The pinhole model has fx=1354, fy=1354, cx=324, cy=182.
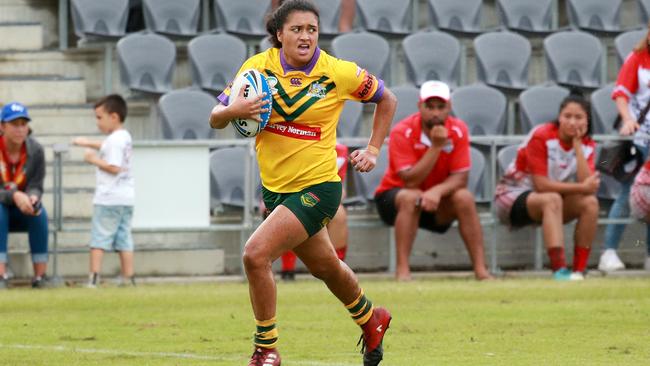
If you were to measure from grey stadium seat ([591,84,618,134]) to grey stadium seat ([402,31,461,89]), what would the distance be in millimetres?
1679

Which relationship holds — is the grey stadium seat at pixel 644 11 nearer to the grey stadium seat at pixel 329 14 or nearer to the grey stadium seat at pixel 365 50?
the grey stadium seat at pixel 365 50

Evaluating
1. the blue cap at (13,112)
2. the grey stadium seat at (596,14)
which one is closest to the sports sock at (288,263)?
the blue cap at (13,112)

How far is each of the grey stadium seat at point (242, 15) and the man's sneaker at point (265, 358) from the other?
974cm

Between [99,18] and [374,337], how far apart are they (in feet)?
31.4

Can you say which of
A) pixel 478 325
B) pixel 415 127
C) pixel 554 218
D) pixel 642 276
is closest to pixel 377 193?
pixel 415 127

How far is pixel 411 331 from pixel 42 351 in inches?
95.6

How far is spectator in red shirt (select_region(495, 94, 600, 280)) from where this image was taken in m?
12.7

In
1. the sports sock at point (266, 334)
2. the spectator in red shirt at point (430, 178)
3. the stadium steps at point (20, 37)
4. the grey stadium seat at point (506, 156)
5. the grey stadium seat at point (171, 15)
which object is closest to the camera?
the sports sock at point (266, 334)

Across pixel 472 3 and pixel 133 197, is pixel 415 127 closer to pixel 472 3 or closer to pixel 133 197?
pixel 133 197

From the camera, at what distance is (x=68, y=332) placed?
9.02m

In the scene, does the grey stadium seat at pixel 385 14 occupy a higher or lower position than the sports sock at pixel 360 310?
higher

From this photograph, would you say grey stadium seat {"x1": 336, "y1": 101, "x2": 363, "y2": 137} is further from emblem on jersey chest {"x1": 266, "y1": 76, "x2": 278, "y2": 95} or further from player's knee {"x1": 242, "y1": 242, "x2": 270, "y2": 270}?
player's knee {"x1": 242, "y1": 242, "x2": 270, "y2": 270}

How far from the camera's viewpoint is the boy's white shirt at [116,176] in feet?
41.2

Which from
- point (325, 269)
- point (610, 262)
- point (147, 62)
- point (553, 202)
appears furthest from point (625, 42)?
point (325, 269)
